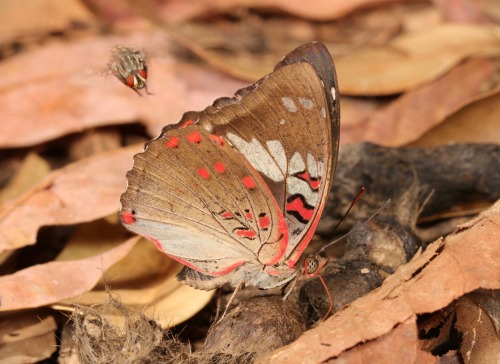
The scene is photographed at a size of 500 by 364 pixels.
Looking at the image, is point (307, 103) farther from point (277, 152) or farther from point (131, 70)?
point (131, 70)

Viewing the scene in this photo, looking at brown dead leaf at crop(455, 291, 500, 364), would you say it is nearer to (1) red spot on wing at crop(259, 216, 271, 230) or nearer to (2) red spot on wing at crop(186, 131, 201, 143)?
(1) red spot on wing at crop(259, 216, 271, 230)

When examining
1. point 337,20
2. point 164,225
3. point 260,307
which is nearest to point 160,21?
point 337,20

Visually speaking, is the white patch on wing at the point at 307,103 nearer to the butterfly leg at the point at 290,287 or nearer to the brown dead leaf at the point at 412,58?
the butterfly leg at the point at 290,287

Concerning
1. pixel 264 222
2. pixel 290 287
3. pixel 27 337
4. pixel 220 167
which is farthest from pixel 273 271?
pixel 27 337

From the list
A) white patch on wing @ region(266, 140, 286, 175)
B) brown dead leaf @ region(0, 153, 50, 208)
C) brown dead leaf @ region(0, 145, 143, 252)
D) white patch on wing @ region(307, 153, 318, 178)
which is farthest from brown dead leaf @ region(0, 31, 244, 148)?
white patch on wing @ region(307, 153, 318, 178)

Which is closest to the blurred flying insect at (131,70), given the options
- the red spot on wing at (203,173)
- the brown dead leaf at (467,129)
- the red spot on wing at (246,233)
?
the red spot on wing at (203,173)
